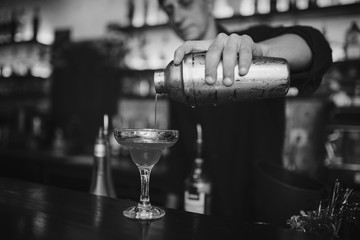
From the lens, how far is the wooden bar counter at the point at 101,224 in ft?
2.12

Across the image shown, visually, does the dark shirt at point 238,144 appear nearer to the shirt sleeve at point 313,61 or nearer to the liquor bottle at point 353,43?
the shirt sleeve at point 313,61

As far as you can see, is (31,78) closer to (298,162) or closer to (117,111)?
(117,111)

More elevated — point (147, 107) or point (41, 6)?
point (41, 6)

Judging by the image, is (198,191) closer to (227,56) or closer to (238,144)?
(227,56)

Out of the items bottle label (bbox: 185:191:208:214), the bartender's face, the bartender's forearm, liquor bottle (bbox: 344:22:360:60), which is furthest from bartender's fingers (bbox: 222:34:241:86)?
liquor bottle (bbox: 344:22:360:60)

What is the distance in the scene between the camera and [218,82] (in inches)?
31.5

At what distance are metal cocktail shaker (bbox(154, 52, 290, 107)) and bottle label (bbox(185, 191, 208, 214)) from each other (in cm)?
36

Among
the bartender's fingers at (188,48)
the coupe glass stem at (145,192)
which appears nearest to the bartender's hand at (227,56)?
the bartender's fingers at (188,48)

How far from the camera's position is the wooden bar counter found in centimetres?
Answer: 65

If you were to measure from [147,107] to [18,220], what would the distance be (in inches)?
134

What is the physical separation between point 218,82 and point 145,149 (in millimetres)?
256

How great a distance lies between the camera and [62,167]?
10.7 feet

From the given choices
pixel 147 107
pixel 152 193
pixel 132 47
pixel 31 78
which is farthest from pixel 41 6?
pixel 152 193

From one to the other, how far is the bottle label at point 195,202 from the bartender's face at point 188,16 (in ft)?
3.38
